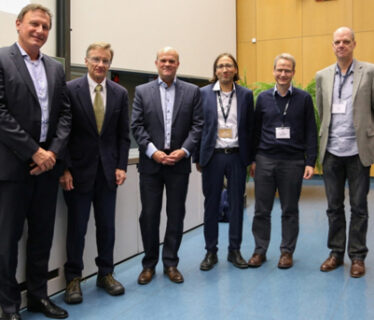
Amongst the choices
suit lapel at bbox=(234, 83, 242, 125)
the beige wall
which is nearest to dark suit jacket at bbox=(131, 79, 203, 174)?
suit lapel at bbox=(234, 83, 242, 125)

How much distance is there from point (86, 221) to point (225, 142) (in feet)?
3.83

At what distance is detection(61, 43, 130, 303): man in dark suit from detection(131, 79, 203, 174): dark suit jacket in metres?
0.13

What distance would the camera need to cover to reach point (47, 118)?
2.21 metres

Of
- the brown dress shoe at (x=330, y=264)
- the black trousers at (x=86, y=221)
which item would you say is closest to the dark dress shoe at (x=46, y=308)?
the black trousers at (x=86, y=221)

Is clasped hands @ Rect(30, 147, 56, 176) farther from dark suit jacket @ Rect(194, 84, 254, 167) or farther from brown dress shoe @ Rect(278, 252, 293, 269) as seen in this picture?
brown dress shoe @ Rect(278, 252, 293, 269)

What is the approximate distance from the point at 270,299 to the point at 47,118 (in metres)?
1.71

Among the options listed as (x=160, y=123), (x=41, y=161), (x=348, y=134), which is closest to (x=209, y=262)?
(x=160, y=123)

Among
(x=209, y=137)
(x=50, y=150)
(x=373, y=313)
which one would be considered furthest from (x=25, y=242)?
(x=373, y=313)

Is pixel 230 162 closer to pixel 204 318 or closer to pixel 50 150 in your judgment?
pixel 204 318

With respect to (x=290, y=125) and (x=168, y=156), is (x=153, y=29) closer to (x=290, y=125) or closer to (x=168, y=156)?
(x=290, y=125)

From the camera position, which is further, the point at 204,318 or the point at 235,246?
the point at 235,246

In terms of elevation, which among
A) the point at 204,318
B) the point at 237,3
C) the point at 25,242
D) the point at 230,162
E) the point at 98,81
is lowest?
the point at 204,318

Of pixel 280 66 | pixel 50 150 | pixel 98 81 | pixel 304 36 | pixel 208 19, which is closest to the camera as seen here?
pixel 50 150

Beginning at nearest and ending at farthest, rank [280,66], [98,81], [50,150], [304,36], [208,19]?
[50,150]
[98,81]
[280,66]
[208,19]
[304,36]
